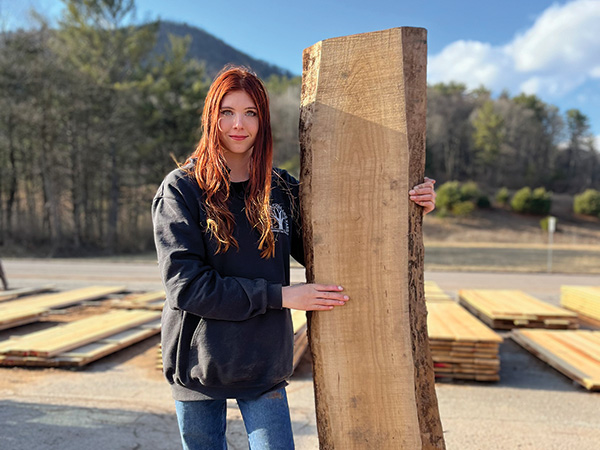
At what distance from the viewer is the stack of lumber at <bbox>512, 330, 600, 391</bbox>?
4656 millimetres

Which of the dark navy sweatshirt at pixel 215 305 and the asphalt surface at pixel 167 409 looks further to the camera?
the asphalt surface at pixel 167 409

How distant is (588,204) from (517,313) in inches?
1702

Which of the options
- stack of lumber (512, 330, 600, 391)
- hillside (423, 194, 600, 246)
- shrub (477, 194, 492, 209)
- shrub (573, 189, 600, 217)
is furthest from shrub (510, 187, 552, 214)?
stack of lumber (512, 330, 600, 391)

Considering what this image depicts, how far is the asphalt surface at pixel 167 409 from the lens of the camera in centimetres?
341

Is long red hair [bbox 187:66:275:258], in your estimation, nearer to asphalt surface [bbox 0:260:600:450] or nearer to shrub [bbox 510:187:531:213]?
asphalt surface [bbox 0:260:600:450]

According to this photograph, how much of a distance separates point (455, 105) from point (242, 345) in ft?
219

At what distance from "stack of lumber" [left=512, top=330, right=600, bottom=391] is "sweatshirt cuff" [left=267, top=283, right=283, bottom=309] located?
4146 mm

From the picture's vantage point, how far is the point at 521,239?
1481 inches

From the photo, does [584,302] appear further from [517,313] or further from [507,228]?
[507,228]

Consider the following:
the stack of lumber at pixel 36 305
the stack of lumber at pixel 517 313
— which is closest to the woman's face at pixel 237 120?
the stack of lumber at pixel 517 313

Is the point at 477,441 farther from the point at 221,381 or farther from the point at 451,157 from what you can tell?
the point at 451,157

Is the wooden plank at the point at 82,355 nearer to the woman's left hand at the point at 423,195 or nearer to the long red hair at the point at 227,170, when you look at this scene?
the long red hair at the point at 227,170

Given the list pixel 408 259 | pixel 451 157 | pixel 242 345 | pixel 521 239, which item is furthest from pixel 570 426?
pixel 451 157

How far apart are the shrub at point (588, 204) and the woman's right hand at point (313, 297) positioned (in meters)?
48.8
